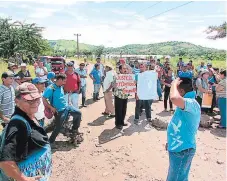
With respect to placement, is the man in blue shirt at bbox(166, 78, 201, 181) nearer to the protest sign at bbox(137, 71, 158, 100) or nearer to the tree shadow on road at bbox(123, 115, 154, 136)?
the tree shadow on road at bbox(123, 115, 154, 136)

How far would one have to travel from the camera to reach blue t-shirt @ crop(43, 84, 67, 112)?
20.5 ft

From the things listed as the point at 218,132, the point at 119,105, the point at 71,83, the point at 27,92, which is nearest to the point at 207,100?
the point at 218,132

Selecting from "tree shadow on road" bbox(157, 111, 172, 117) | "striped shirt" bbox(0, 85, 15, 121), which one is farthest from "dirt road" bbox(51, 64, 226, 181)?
"tree shadow on road" bbox(157, 111, 172, 117)

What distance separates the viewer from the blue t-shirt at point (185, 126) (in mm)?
3307

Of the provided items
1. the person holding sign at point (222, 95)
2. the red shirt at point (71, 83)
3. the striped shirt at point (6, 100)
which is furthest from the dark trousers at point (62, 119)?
the person holding sign at point (222, 95)

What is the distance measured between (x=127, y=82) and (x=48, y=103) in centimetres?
255

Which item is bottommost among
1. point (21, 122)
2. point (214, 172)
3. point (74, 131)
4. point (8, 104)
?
point (214, 172)

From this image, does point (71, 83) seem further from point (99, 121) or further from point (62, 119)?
point (62, 119)

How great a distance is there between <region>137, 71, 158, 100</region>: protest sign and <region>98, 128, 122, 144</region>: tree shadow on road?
1.27 m

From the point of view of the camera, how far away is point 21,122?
2.36 m

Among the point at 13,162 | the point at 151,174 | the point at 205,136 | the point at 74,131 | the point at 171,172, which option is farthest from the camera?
the point at 205,136

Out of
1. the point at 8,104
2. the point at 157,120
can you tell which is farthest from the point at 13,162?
the point at 157,120

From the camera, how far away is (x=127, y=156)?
6.14m

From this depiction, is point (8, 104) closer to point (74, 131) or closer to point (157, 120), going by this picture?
point (74, 131)
